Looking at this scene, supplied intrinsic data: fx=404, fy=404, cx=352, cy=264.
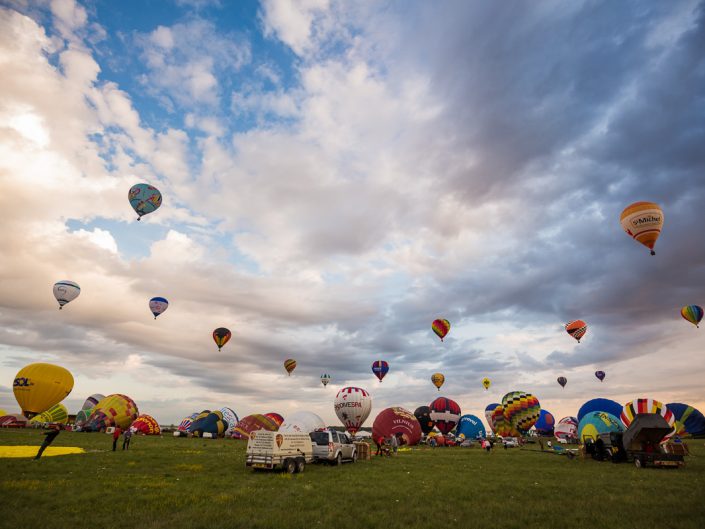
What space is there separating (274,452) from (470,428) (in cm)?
4575

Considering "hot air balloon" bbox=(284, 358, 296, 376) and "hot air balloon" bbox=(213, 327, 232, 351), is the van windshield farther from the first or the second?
"hot air balloon" bbox=(284, 358, 296, 376)

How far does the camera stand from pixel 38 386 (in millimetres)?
27688

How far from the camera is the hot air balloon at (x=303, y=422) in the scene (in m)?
35.2

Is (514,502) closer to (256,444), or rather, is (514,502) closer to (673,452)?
(256,444)

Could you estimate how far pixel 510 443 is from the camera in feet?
148

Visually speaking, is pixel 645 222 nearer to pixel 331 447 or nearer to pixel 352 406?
pixel 331 447

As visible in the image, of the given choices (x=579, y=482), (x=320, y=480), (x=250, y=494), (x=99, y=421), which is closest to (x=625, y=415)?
(x=579, y=482)

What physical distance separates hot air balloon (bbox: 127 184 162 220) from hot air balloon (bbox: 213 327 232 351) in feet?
60.3

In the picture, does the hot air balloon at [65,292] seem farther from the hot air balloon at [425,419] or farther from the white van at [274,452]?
the hot air balloon at [425,419]

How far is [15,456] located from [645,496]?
28.5 meters

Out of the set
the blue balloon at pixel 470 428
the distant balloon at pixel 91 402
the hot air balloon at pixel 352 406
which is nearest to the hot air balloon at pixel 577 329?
the blue balloon at pixel 470 428

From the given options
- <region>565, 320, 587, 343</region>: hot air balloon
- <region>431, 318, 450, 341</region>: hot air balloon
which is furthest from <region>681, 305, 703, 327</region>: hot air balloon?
<region>431, 318, 450, 341</region>: hot air balloon

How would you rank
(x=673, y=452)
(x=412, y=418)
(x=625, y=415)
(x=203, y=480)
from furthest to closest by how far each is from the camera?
(x=412, y=418) < (x=625, y=415) < (x=673, y=452) < (x=203, y=480)

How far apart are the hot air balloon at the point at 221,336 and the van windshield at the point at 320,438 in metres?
31.5
